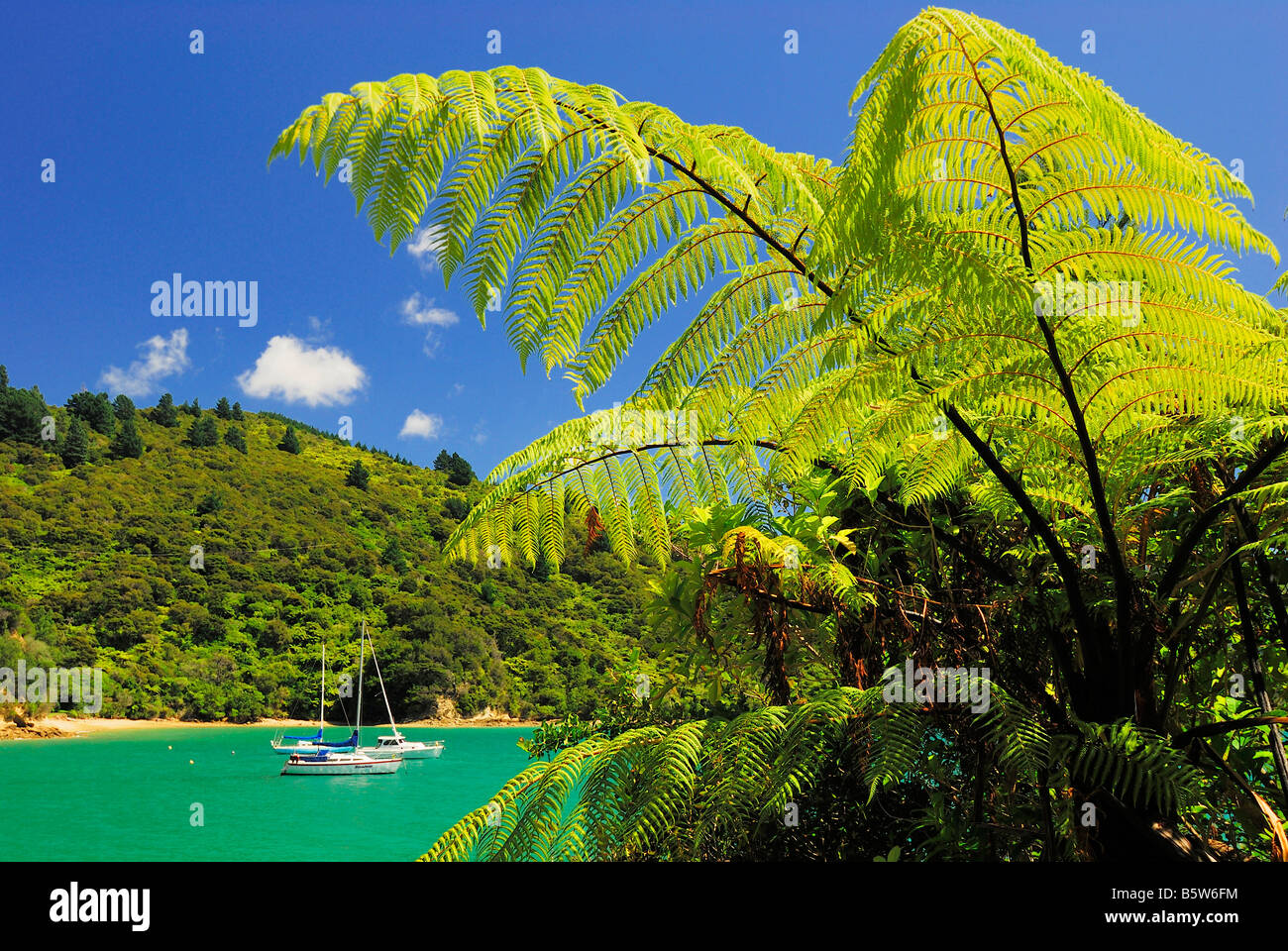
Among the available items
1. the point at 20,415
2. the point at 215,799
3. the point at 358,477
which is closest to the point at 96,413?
the point at 20,415

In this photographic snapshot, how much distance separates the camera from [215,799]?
94.2 feet

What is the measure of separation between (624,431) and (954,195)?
92cm

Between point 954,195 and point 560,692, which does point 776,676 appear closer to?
point 954,195

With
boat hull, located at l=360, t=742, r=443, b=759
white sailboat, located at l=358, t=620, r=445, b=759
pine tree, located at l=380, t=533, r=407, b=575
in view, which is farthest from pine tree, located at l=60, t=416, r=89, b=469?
boat hull, located at l=360, t=742, r=443, b=759

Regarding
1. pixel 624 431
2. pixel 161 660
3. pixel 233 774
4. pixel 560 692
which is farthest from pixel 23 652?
pixel 624 431

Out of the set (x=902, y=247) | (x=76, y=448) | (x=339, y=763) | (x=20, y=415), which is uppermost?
→ (x=20, y=415)

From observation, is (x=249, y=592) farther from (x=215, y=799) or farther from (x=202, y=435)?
(x=202, y=435)

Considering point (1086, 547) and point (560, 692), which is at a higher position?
point (1086, 547)

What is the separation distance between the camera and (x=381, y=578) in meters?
46.3

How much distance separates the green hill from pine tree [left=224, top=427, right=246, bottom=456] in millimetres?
5517

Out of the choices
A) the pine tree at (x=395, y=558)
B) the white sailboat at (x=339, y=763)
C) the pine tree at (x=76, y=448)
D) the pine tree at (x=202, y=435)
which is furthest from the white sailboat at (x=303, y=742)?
the pine tree at (x=202, y=435)

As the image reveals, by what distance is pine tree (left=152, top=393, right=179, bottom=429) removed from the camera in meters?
62.5

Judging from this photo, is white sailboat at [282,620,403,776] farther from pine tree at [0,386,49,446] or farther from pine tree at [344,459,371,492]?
pine tree at [0,386,49,446]

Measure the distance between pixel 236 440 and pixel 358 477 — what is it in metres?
13.4
